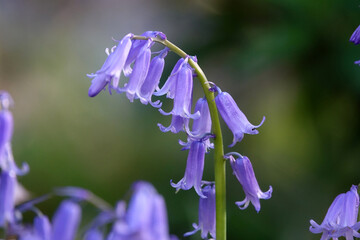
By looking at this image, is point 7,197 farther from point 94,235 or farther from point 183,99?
point 183,99

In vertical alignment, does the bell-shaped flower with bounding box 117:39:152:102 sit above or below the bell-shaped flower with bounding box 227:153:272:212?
above

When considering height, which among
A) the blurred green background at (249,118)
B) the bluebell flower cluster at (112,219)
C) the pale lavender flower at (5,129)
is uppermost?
the blurred green background at (249,118)

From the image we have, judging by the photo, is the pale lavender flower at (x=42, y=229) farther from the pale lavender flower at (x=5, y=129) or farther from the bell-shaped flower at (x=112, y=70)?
the bell-shaped flower at (x=112, y=70)

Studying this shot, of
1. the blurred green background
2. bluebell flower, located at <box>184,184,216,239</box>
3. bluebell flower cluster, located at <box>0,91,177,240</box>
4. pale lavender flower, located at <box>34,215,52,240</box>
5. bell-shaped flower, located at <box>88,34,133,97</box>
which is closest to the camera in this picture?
bluebell flower cluster, located at <box>0,91,177,240</box>

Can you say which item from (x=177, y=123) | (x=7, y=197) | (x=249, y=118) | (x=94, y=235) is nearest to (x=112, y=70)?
(x=177, y=123)

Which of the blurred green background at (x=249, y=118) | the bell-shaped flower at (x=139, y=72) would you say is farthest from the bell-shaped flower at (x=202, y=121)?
the blurred green background at (x=249, y=118)

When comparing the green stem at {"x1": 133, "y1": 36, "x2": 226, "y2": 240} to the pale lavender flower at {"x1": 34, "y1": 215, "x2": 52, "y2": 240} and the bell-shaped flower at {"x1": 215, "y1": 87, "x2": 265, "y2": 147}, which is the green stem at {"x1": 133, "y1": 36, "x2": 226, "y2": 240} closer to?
the bell-shaped flower at {"x1": 215, "y1": 87, "x2": 265, "y2": 147}

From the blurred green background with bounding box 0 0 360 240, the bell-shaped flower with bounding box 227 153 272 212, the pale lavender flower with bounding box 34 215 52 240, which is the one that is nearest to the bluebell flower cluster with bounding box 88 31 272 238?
the bell-shaped flower with bounding box 227 153 272 212
